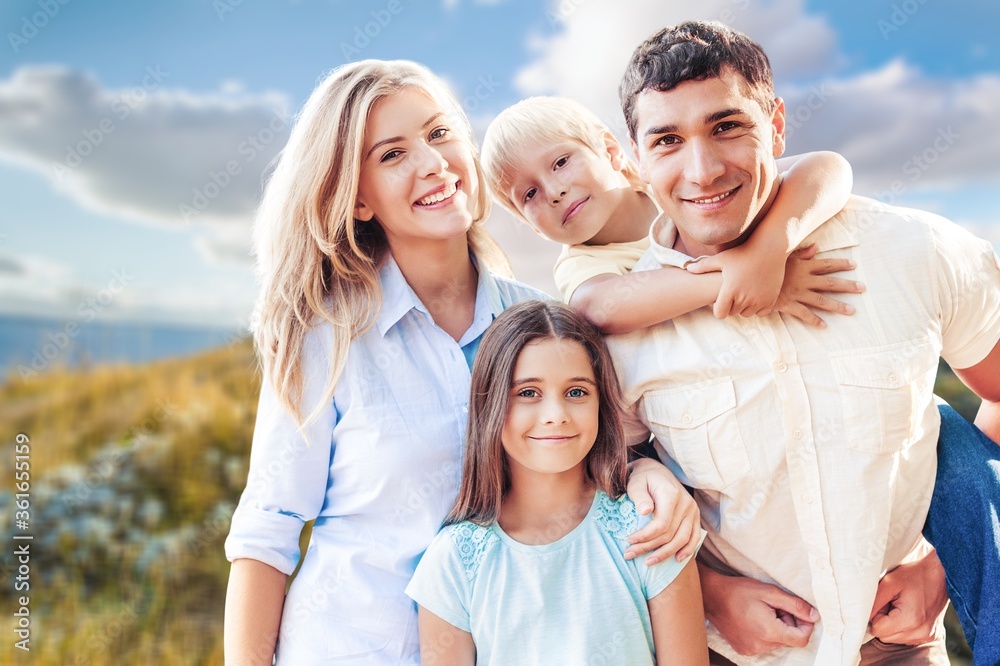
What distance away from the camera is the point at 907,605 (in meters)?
2.12

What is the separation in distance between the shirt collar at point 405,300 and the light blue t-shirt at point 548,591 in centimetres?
61

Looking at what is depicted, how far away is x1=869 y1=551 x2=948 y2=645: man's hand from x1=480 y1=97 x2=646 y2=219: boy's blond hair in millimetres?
1428

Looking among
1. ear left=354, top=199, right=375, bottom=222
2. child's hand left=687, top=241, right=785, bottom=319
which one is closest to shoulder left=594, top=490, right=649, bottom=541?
child's hand left=687, top=241, right=785, bottom=319

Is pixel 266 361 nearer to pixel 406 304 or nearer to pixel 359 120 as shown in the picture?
pixel 406 304

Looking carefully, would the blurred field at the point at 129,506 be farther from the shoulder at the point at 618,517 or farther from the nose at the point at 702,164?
the nose at the point at 702,164

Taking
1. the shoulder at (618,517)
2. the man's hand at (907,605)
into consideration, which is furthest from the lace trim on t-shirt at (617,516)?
the man's hand at (907,605)

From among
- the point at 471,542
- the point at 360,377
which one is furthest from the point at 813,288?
the point at 360,377

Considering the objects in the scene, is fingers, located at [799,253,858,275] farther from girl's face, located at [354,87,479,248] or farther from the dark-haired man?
girl's face, located at [354,87,479,248]

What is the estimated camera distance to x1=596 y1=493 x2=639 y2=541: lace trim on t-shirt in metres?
2.08

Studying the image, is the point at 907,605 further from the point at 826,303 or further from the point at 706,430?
the point at 826,303

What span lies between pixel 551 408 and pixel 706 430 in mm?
406

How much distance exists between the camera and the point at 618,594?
2.01 m

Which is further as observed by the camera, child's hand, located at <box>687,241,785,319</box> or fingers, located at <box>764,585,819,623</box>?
fingers, located at <box>764,585,819,623</box>

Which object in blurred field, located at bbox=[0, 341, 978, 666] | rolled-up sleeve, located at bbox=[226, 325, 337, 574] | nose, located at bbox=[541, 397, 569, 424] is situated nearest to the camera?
nose, located at bbox=[541, 397, 569, 424]
